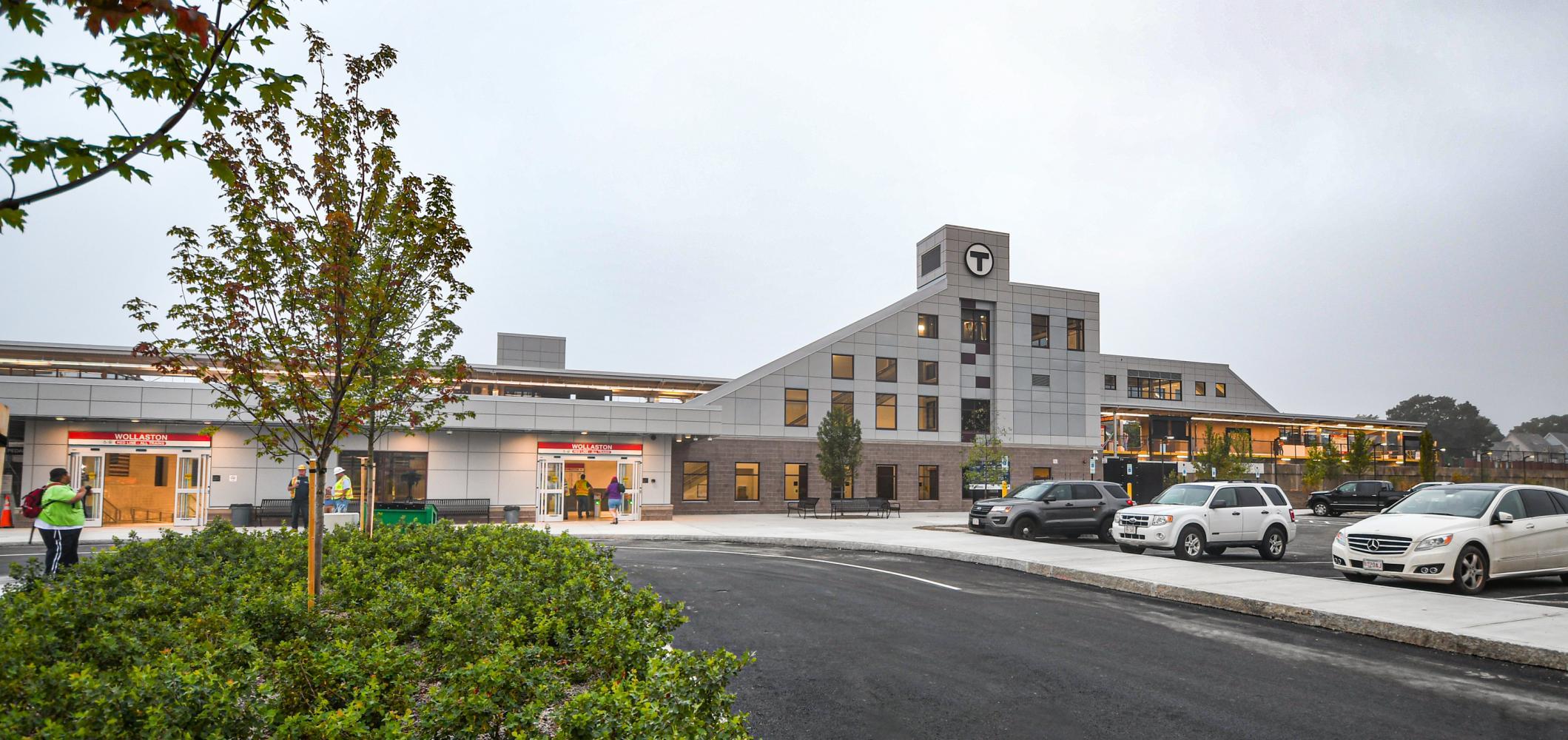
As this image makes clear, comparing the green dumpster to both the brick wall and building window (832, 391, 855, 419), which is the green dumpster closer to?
the brick wall

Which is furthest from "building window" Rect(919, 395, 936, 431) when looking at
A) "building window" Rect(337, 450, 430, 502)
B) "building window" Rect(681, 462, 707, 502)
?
"building window" Rect(337, 450, 430, 502)

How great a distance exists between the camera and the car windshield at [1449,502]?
13.5m

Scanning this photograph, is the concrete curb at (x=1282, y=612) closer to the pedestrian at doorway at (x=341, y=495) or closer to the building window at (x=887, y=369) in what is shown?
the pedestrian at doorway at (x=341, y=495)

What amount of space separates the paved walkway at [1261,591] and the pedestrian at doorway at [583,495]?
572 cm

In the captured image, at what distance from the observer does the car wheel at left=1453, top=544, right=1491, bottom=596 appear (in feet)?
42.0

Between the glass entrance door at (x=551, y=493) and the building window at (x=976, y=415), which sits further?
the building window at (x=976, y=415)

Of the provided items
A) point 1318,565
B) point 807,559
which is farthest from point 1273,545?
point 807,559

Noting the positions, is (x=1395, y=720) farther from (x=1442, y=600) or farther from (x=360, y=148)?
(x=360, y=148)

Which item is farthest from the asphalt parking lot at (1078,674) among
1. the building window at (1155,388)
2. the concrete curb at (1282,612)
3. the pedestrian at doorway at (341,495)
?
the building window at (1155,388)

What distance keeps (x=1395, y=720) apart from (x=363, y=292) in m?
10.1

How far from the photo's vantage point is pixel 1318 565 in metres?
17.2

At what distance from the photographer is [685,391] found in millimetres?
42625

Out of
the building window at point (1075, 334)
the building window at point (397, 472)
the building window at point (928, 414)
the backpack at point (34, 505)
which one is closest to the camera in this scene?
the backpack at point (34, 505)

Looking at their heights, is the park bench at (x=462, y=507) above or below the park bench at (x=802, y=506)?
above
